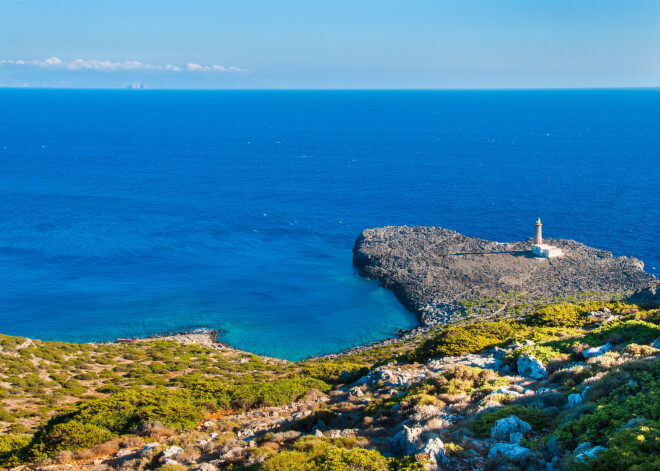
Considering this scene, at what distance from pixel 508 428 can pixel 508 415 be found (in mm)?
913

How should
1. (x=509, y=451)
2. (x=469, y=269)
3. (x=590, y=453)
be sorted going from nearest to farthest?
1. (x=590, y=453)
2. (x=509, y=451)
3. (x=469, y=269)

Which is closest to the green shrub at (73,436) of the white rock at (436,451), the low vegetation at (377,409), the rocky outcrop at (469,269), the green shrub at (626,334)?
the low vegetation at (377,409)

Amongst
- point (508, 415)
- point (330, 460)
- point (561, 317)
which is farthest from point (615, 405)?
point (561, 317)

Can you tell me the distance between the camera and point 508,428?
16.2 m

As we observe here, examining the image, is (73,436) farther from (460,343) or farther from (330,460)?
(460,343)

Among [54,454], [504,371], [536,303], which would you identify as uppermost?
[504,371]

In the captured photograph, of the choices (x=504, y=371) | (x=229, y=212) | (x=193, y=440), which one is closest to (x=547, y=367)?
(x=504, y=371)

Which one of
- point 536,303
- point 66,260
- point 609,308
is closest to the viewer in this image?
point 609,308

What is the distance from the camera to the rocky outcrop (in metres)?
56.7

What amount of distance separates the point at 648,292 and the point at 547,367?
2353 centimetres

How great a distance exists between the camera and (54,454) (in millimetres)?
19984

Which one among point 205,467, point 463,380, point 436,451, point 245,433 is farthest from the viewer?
point 463,380

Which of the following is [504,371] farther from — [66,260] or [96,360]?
[66,260]

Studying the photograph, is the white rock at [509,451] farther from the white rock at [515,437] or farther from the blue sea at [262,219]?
the blue sea at [262,219]
